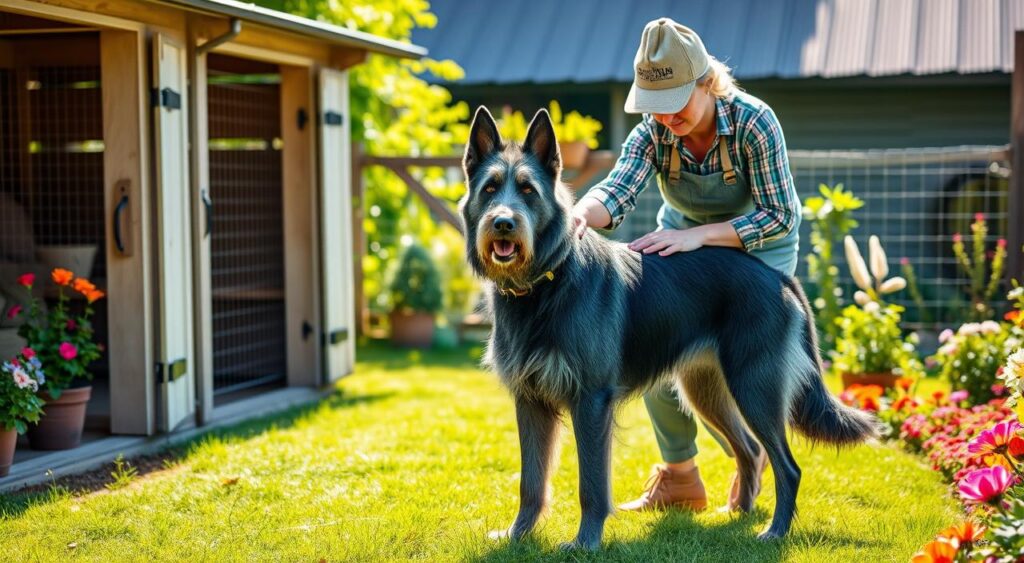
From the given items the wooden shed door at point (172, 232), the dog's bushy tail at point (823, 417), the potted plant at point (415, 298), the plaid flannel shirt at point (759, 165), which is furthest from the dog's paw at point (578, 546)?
the potted plant at point (415, 298)

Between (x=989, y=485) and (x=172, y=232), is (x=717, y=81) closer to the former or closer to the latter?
(x=989, y=485)

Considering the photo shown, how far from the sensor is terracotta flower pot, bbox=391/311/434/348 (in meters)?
10.2

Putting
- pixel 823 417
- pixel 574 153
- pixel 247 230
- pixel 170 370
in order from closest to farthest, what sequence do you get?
pixel 823 417 → pixel 170 370 → pixel 247 230 → pixel 574 153

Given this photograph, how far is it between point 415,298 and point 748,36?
16.8 ft

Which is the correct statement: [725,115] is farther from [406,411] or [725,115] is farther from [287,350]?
[287,350]

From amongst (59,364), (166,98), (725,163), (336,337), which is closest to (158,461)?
(59,364)

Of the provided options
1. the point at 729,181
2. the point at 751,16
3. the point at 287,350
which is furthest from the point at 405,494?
the point at 751,16

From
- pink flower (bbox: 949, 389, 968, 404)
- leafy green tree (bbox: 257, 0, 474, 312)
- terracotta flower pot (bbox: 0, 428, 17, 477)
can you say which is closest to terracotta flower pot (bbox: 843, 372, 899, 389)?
pink flower (bbox: 949, 389, 968, 404)

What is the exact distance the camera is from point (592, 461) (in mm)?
4082

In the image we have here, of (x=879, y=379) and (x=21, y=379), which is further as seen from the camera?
(x=879, y=379)

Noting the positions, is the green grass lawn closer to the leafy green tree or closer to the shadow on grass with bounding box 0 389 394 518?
the shadow on grass with bounding box 0 389 394 518

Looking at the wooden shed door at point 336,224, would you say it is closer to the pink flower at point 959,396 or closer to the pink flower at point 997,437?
the pink flower at point 959,396

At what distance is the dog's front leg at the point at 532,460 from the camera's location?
4.25m

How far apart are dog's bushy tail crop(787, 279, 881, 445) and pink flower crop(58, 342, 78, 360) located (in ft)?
12.0
